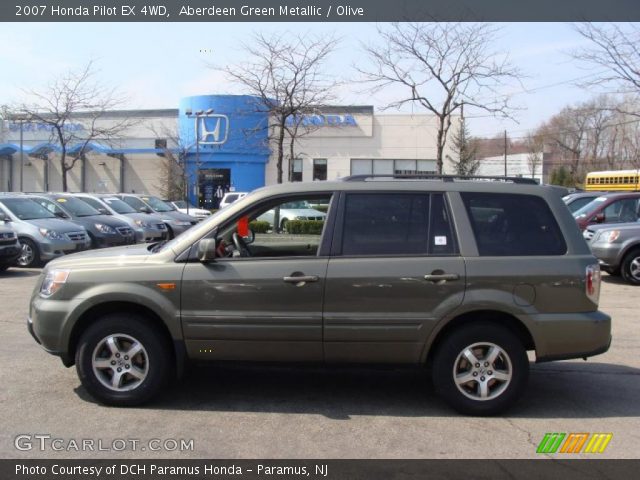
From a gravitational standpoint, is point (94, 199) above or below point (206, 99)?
below

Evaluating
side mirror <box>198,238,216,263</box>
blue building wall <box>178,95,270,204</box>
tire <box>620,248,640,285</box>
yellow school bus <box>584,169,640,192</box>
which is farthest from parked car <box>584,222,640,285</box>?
blue building wall <box>178,95,270,204</box>

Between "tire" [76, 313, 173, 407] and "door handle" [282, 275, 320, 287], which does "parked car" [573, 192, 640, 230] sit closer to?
"door handle" [282, 275, 320, 287]

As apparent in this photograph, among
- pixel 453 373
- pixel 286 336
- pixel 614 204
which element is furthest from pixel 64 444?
pixel 614 204

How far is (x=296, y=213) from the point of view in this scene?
18.7ft

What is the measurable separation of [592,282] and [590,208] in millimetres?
11049

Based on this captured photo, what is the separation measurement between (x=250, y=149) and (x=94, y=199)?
2677 cm

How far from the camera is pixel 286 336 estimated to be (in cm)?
483

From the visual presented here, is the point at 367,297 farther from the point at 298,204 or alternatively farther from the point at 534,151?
the point at 534,151

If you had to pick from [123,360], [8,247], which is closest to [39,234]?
[8,247]

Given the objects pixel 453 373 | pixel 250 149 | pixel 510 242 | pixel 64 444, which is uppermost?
pixel 250 149

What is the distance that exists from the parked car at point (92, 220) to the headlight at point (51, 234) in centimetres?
189

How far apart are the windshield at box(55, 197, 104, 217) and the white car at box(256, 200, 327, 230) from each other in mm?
12036

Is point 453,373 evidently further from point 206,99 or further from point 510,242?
point 206,99
